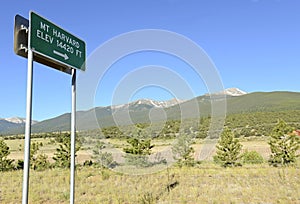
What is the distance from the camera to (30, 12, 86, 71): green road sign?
125 inches

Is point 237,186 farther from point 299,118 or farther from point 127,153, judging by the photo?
point 299,118

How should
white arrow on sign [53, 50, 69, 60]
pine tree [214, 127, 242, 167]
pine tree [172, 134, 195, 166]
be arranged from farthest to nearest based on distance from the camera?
pine tree [172, 134, 195, 166] < pine tree [214, 127, 242, 167] < white arrow on sign [53, 50, 69, 60]

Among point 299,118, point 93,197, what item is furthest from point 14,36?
point 299,118

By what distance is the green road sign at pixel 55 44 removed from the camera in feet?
10.4

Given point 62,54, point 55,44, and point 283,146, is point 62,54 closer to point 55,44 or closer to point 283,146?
point 55,44

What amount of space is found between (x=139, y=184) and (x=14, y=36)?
23.1 feet

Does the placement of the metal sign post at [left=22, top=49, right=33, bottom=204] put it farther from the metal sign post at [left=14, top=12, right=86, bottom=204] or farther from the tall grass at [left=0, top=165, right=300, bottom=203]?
the tall grass at [left=0, top=165, right=300, bottom=203]

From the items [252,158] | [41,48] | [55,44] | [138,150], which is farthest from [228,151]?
[41,48]

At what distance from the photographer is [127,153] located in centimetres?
1636

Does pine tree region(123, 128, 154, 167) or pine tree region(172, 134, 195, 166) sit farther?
pine tree region(172, 134, 195, 166)

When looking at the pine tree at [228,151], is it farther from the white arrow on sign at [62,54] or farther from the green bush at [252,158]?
the white arrow on sign at [62,54]

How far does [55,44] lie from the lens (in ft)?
11.5

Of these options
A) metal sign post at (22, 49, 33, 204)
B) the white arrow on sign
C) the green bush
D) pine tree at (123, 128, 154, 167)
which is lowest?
the green bush

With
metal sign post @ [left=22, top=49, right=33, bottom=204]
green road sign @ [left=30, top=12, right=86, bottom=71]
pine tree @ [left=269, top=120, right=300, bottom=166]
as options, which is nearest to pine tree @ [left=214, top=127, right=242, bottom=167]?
pine tree @ [left=269, top=120, right=300, bottom=166]
